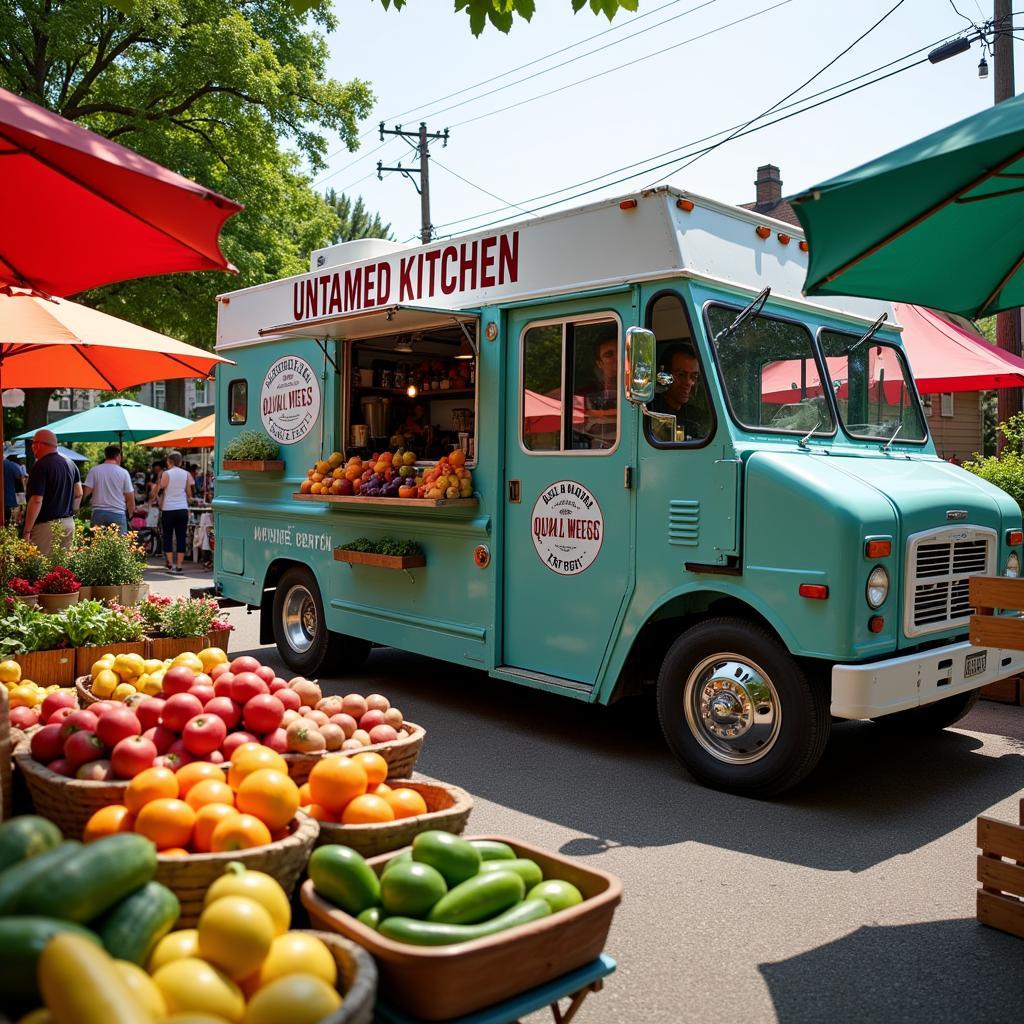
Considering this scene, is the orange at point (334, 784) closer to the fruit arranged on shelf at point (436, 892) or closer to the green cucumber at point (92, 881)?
the fruit arranged on shelf at point (436, 892)

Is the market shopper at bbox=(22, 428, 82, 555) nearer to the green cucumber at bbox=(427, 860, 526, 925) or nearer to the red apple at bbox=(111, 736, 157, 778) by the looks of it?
the red apple at bbox=(111, 736, 157, 778)

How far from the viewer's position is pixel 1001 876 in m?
3.84

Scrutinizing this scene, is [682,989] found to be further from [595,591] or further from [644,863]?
[595,591]

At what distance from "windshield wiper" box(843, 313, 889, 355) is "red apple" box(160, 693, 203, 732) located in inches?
194

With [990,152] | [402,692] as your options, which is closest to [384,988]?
[990,152]

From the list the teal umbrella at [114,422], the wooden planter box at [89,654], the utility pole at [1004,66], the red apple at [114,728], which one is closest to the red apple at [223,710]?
the red apple at [114,728]

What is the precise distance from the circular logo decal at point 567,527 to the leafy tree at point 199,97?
13.7 metres

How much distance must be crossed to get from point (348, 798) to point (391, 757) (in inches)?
16.8

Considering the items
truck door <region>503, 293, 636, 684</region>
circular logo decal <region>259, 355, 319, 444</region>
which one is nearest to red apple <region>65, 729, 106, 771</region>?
truck door <region>503, 293, 636, 684</region>

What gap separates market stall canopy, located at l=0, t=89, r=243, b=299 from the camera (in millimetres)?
3377

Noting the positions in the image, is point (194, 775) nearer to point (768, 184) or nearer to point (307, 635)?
point (307, 635)

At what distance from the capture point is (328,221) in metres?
22.3

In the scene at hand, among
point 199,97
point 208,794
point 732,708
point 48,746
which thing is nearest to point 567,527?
point 732,708

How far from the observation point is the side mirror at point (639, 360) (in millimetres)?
5395
